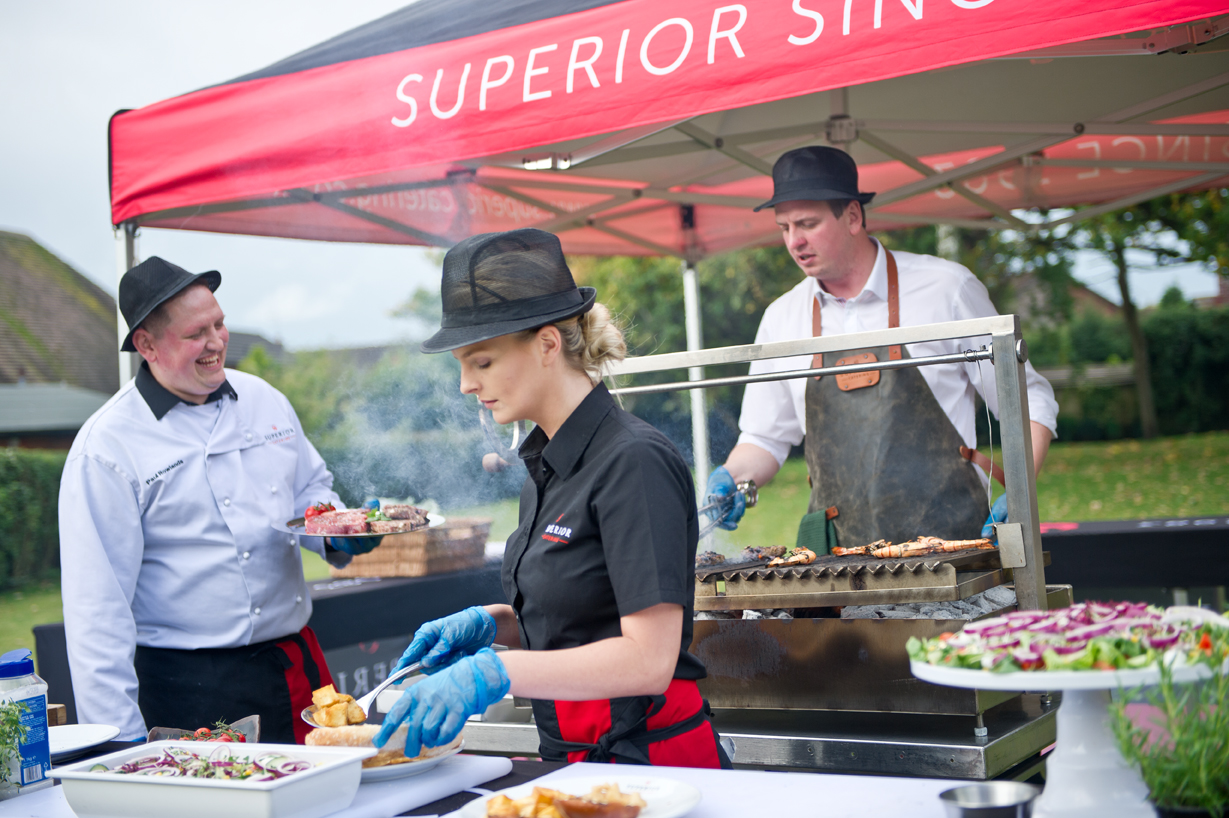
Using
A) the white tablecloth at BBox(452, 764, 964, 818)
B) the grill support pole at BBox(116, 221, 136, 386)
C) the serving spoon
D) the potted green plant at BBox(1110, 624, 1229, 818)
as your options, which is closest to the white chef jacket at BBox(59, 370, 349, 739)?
the grill support pole at BBox(116, 221, 136, 386)

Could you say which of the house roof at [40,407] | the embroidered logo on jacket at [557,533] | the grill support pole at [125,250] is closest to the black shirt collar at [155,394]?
the grill support pole at [125,250]

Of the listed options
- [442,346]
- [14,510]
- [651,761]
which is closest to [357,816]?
[651,761]

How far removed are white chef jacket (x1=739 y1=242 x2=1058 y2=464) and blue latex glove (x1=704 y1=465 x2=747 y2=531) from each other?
1.13 feet

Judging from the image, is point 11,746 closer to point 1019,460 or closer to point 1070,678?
point 1070,678

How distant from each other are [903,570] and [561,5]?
1.61 meters

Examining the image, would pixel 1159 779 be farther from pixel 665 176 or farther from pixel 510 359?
pixel 665 176

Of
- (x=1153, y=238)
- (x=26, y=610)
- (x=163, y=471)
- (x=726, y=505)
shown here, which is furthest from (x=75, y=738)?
(x=1153, y=238)

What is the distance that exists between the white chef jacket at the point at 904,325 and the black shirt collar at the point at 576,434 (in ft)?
3.49

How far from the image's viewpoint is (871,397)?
2748mm

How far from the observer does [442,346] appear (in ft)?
5.15

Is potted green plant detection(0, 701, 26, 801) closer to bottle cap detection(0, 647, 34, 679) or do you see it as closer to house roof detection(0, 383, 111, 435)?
bottle cap detection(0, 647, 34, 679)

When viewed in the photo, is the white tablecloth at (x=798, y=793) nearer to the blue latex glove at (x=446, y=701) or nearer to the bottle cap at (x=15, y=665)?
the blue latex glove at (x=446, y=701)

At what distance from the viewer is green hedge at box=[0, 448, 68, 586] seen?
1070 centimetres

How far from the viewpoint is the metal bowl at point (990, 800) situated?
1.01 metres
